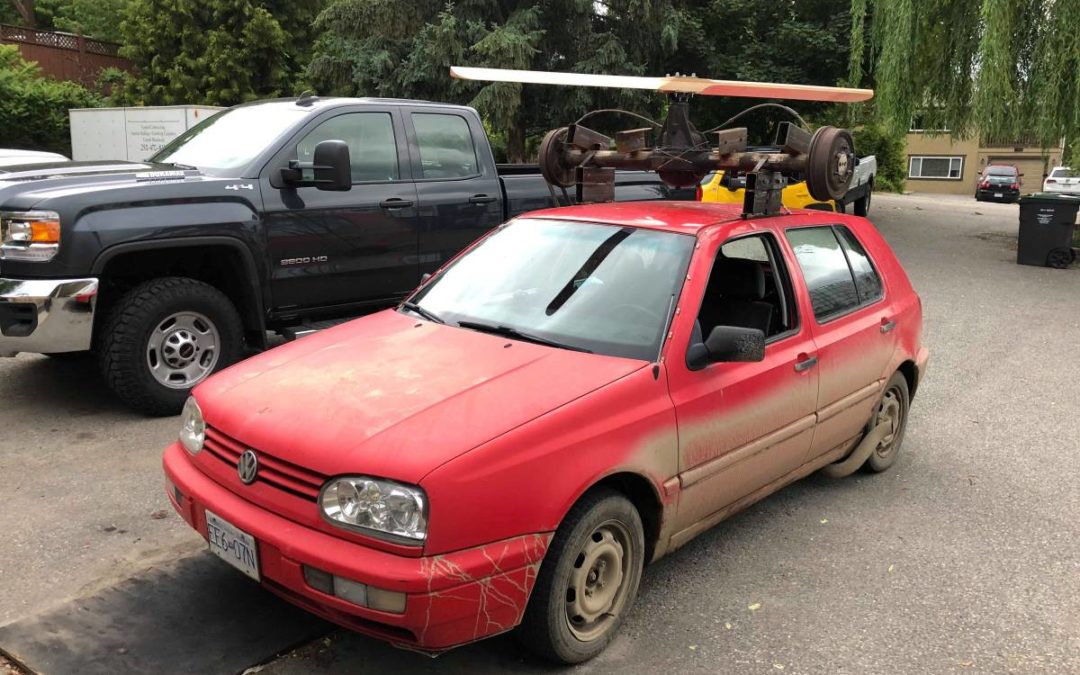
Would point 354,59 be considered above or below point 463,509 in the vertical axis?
above

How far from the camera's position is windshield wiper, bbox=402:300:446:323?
396 centimetres

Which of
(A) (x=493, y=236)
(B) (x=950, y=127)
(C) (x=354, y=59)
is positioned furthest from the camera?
(C) (x=354, y=59)

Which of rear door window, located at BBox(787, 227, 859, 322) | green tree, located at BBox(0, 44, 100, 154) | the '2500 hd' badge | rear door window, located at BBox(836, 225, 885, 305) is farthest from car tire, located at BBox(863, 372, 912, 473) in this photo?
green tree, located at BBox(0, 44, 100, 154)

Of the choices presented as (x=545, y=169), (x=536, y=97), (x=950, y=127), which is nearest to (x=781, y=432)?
(x=545, y=169)

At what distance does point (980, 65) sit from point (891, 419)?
11.8 m

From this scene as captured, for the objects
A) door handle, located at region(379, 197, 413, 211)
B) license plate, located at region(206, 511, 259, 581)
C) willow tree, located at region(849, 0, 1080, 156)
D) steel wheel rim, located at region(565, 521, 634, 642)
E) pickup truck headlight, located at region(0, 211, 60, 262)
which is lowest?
steel wheel rim, located at region(565, 521, 634, 642)

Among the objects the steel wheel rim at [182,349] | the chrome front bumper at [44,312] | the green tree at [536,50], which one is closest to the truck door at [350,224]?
the steel wheel rim at [182,349]

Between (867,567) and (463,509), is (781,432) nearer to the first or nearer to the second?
(867,567)

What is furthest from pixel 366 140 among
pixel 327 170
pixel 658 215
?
pixel 658 215

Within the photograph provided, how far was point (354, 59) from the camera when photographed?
18.3m

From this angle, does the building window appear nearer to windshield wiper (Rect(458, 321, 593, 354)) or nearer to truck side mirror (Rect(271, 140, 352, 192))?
truck side mirror (Rect(271, 140, 352, 192))

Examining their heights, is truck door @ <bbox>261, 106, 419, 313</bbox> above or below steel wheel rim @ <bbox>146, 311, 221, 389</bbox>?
above

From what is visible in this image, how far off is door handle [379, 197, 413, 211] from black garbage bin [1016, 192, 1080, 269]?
37.7 ft

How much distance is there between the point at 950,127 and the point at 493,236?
14.3 meters
